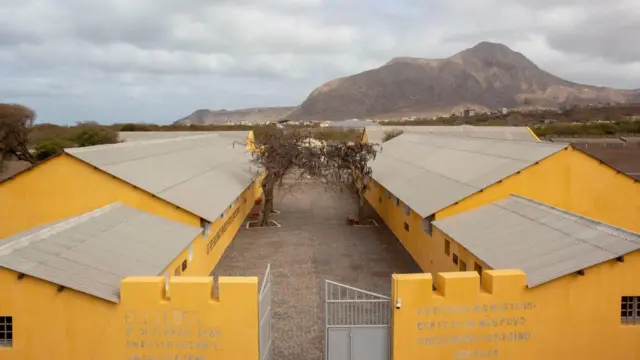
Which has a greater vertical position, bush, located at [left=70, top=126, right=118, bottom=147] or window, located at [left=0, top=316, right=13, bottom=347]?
bush, located at [left=70, top=126, right=118, bottom=147]

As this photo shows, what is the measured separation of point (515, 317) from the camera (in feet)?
29.0

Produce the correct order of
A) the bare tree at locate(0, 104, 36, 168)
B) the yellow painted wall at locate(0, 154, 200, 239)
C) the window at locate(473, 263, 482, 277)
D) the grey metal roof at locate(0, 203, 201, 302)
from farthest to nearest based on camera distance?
1. the bare tree at locate(0, 104, 36, 168)
2. the yellow painted wall at locate(0, 154, 200, 239)
3. the window at locate(473, 263, 482, 277)
4. the grey metal roof at locate(0, 203, 201, 302)

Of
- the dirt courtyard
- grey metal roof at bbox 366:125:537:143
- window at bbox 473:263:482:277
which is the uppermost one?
grey metal roof at bbox 366:125:537:143

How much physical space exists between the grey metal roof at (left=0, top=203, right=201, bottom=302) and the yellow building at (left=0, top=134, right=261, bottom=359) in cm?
3

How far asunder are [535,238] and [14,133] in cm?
4163

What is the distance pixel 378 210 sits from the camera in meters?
27.1

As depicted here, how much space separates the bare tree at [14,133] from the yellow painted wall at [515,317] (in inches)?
1508

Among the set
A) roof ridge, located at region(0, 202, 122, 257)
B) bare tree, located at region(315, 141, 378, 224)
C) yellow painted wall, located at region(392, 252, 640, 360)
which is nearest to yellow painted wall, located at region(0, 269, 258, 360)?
roof ridge, located at region(0, 202, 122, 257)

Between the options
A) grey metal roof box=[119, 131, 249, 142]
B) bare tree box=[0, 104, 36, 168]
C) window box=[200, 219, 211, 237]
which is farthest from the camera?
grey metal roof box=[119, 131, 249, 142]

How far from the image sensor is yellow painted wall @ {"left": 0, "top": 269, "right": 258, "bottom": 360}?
8.38 metres

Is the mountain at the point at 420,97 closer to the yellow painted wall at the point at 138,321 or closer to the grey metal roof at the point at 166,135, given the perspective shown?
the grey metal roof at the point at 166,135

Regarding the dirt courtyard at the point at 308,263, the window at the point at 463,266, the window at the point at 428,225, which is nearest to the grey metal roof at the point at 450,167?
the window at the point at 428,225

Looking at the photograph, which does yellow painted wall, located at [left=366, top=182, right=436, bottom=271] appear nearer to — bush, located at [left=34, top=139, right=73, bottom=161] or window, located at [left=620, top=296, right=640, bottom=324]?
window, located at [left=620, top=296, right=640, bottom=324]

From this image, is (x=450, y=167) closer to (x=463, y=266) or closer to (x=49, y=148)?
(x=463, y=266)
